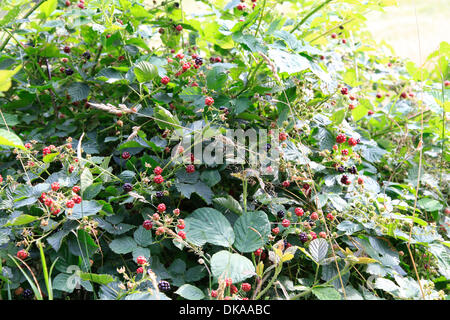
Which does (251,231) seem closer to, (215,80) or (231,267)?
(231,267)

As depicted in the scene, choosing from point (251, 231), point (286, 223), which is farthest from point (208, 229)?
point (286, 223)

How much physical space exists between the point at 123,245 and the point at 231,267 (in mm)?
346

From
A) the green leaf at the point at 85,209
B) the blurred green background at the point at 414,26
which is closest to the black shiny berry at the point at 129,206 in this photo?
the green leaf at the point at 85,209

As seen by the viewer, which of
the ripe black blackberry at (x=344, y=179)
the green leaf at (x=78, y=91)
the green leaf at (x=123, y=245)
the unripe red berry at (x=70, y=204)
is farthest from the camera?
the green leaf at (x=78, y=91)

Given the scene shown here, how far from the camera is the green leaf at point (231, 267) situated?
3.56 feet

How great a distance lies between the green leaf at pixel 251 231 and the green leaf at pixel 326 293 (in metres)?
0.20

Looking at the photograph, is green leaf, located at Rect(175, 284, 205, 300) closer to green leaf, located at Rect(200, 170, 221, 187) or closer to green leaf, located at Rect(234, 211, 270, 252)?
green leaf, located at Rect(234, 211, 270, 252)

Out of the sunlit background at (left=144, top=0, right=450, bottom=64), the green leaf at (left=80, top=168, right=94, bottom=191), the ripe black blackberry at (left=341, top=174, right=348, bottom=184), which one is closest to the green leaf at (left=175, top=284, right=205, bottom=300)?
the green leaf at (left=80, top=168, right=94, bottom=191)

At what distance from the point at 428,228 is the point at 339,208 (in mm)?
349

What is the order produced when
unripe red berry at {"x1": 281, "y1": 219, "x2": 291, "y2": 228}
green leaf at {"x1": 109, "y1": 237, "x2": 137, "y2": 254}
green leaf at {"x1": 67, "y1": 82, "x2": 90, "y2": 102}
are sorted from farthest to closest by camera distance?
green leaf at {"x1": 67, "y1": 82, "x2": 90, "y2": 102} → unripe red berry at {"x1": 281, "y1": 219, "x2": 291, "y2": 228} → green leaf at {"x1": 109, "y1": 237, "x2": 137, "y2": 254}

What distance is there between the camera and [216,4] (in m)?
1.88

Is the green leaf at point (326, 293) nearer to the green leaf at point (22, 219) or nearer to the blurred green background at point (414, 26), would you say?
the green leaf at point (22, 219)

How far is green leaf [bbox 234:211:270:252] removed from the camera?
3.95 feet

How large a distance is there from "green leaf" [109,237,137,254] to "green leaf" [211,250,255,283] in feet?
0.87
